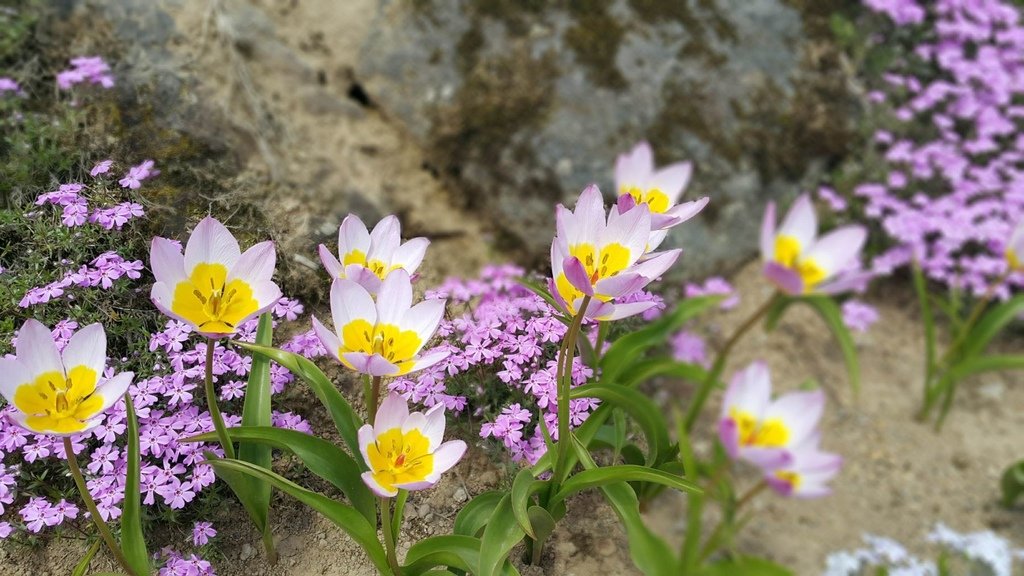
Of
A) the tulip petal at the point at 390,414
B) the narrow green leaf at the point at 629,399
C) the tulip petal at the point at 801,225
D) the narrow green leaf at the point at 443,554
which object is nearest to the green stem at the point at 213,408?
the tulip petal at the point at 390,414

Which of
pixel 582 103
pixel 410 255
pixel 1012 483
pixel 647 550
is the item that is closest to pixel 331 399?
pixel 410 255

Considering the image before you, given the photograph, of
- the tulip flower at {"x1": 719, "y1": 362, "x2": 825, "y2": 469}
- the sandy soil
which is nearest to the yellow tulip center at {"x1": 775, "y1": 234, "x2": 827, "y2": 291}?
the tulip flower at {"x1": 719, "y1": 362, "x2": 825, "y2": 469}

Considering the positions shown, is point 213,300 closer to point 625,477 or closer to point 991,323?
point 625,477

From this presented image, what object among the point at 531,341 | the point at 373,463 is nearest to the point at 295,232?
the point at 531,341

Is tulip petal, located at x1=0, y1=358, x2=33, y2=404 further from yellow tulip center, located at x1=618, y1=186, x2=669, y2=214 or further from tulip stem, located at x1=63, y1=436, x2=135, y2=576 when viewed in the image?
yellow tulip center, located at x1=618, y1=186, x2=669, y2=214

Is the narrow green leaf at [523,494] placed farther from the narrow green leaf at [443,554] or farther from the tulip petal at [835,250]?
the tulip petal at [835,250]

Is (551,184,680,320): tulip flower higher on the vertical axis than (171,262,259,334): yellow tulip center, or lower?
lower
